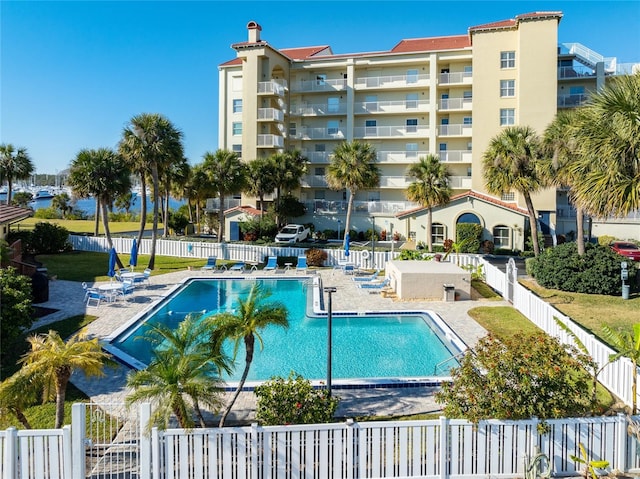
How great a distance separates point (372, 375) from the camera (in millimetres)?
12664

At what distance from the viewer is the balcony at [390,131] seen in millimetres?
43875

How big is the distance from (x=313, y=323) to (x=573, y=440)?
1143 centimetres

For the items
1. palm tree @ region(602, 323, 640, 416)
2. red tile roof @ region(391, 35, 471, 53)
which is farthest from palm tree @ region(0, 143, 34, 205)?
palm tree @ region(602, 323, 640, 416)

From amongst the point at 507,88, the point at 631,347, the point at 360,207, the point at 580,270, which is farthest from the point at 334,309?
the point at 507,88

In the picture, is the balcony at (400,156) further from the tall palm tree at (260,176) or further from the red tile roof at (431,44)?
the tall palm tree at (260,176)

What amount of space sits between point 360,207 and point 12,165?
1101 inches

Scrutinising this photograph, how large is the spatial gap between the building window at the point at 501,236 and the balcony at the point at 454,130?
11.1 metres

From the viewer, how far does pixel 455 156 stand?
1679 inches

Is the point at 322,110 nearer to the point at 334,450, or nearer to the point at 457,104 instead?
the point at 457,104

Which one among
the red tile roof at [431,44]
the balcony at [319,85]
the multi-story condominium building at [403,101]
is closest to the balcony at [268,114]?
the multi-story condominium building at [403,101]

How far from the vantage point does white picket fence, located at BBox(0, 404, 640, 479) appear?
7.13 metres

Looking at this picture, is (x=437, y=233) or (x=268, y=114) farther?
(x=268, y=114)

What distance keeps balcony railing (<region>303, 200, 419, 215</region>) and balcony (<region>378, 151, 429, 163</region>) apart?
4.05 metres

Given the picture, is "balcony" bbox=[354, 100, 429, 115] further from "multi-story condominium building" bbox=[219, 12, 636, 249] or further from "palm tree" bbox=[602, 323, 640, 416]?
"palm tree" bbox=[602, 323, 640, 416]
